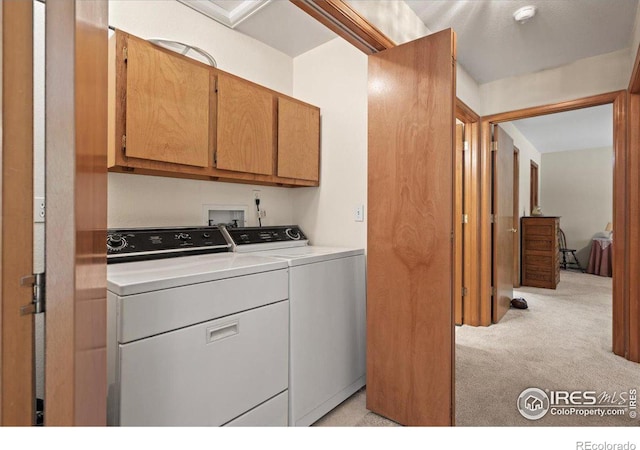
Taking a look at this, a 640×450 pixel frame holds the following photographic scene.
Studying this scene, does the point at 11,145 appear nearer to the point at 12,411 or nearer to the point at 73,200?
the point at 73,200

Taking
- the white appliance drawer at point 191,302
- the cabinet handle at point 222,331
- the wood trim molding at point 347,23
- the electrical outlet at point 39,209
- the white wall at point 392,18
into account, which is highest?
the white wall at point 392,18

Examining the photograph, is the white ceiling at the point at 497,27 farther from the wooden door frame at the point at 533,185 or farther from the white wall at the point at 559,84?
the wooden door frame at the point at 533,185

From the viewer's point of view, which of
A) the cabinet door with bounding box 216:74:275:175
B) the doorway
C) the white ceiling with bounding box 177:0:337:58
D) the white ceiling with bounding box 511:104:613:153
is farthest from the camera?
the white ceiling with bounding box 511:104:613:153

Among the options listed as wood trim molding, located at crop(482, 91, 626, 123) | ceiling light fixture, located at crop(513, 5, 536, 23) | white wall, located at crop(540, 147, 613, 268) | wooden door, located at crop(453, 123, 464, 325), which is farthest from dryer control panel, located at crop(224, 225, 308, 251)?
white wall, located at crop(540, 147, 613, 268)

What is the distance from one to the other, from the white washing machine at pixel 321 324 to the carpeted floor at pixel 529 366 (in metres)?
0.15

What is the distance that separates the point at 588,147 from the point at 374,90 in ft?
22.9

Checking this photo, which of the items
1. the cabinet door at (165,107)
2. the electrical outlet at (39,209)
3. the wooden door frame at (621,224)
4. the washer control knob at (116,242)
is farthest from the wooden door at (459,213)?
the electrical outlet at (39,209)

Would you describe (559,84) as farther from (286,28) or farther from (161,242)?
(161,242)

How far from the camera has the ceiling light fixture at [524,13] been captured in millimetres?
2201

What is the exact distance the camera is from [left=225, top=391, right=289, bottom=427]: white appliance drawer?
4.69ft

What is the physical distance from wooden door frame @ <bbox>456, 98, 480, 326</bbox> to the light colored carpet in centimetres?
21

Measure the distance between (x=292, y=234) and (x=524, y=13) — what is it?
7.32 ft

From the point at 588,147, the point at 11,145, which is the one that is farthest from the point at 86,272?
the point at 588,147

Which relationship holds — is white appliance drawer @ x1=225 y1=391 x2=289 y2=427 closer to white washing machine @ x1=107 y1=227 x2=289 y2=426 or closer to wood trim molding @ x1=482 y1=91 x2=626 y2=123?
white washing machine @ x1=107 y1=227 x2=289 y2=426
